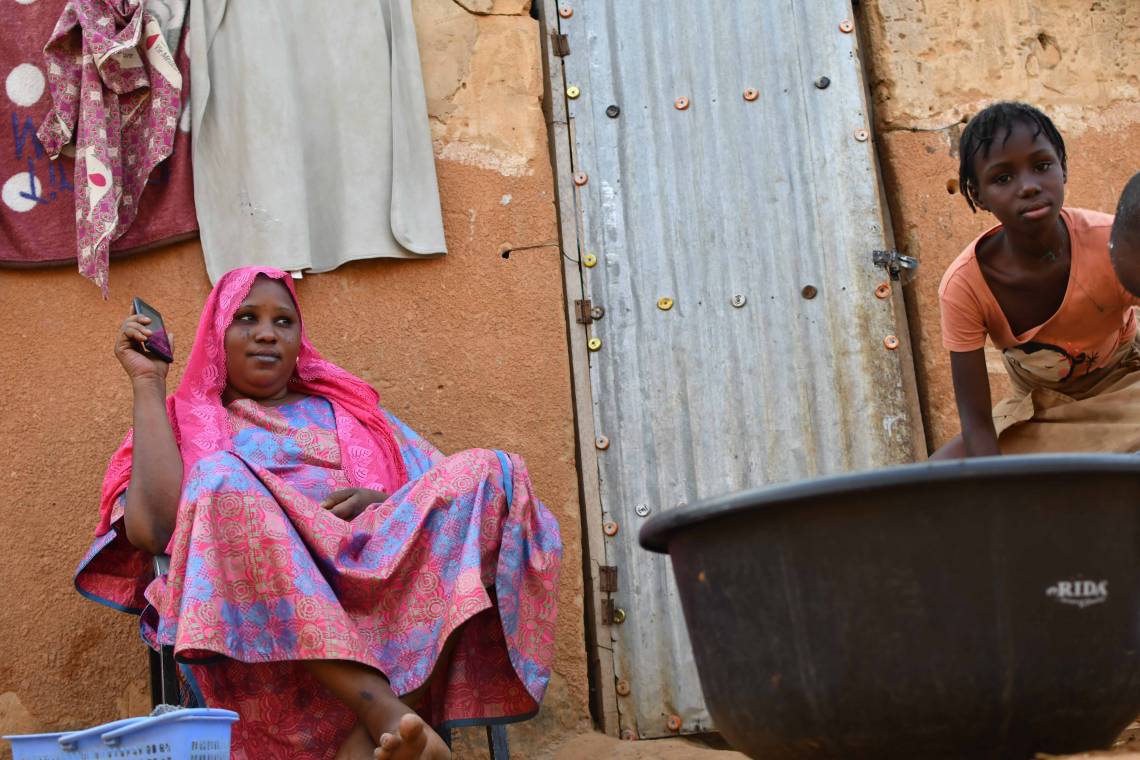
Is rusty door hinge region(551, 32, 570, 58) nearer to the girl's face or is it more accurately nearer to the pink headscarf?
the pink headscarf

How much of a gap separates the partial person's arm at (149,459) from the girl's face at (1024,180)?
81.9 inches

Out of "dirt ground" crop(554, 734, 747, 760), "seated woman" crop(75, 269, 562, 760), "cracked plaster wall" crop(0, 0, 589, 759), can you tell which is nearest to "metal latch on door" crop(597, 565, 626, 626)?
"cracked plaster wall" crop(0, 0, 589, 759)

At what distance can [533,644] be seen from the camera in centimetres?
307

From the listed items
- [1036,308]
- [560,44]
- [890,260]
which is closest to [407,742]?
[1036,308]

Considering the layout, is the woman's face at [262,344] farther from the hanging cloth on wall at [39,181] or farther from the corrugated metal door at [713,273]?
the corrugated metal door at [713,273]

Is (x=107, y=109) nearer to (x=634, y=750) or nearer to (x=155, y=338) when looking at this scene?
(x=155, y=338)

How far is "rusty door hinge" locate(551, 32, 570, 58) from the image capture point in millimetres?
4430

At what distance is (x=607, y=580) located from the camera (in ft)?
13.1

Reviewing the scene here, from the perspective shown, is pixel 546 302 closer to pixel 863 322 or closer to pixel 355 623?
pixel 863 322

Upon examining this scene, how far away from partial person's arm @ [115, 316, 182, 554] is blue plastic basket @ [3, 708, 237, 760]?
2.34ft

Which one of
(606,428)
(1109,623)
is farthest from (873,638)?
(606,428)

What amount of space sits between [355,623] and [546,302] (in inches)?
58.8

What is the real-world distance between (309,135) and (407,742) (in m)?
2.31

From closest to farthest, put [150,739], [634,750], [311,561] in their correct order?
[150,739] → [311,561] → [634,750]
